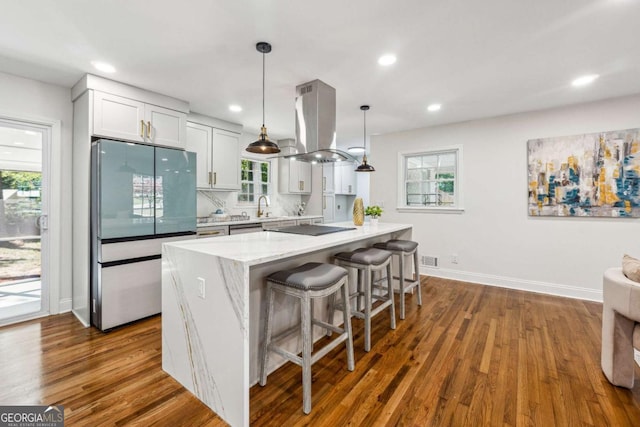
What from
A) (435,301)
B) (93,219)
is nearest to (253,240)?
(93,219)

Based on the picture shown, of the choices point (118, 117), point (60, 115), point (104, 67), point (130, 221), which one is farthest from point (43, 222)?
point (104, 67)

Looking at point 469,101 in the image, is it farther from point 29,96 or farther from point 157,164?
point 29,96

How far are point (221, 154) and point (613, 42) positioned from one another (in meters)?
4.45

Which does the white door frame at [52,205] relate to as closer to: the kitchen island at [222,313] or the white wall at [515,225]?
the kitchen island at [222,313]

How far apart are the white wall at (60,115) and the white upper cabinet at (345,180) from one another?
5.60 metres

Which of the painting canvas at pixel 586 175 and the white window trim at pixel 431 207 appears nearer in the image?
the painting canvas at pixel 586 175

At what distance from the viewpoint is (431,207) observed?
16.0 feet

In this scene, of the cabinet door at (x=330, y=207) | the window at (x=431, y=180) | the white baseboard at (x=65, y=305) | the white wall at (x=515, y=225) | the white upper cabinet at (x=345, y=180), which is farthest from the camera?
the white upper cabinet at (x=345, y=180)

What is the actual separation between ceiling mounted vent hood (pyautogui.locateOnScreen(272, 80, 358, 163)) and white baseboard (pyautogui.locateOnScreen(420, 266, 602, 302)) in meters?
2.79

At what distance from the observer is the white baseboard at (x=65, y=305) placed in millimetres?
3215

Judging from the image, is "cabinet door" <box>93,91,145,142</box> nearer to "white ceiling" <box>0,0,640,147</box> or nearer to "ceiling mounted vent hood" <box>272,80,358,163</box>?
"white ceiling" <box>0,0,640,147</box>

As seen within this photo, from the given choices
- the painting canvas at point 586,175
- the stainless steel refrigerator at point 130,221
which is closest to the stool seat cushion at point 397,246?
the painting canvas at point 586,175

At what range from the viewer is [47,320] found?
119 inches

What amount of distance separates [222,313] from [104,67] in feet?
8.76
